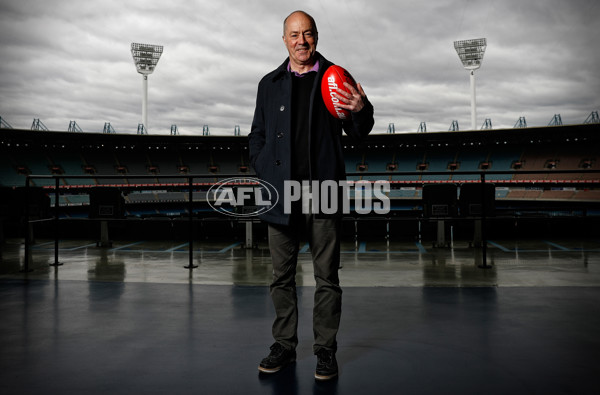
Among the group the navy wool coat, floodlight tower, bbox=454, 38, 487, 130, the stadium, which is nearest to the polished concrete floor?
the stadium

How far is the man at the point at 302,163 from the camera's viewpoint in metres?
1.65

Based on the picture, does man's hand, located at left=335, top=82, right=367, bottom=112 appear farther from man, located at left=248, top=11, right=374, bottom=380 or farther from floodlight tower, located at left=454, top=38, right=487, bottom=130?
floodlight tower, located at left=454, top=38, right=487, bottom=130

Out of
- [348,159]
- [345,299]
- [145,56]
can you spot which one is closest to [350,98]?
[345,299]

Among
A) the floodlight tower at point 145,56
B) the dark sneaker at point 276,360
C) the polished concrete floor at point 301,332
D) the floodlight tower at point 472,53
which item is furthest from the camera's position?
the floodlight tower at point 472,53

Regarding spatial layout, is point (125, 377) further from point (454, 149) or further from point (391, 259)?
point (454, 149)

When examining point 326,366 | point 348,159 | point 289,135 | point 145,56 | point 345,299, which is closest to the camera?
point 326,366

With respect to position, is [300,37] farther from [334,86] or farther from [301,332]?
[301,332]

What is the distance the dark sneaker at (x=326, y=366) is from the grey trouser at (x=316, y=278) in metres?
0.03

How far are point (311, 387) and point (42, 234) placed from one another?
9.57 m

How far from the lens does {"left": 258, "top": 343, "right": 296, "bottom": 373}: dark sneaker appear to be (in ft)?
5.28

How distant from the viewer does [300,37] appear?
1.64 m

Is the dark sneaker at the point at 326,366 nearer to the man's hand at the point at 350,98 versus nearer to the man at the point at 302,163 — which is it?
the man at the point at 302,163

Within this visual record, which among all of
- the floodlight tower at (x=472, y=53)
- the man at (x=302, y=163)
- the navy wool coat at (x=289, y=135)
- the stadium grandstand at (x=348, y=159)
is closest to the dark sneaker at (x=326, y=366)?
the man at (x=302, y=163)

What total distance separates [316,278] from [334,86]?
33.6 inches
